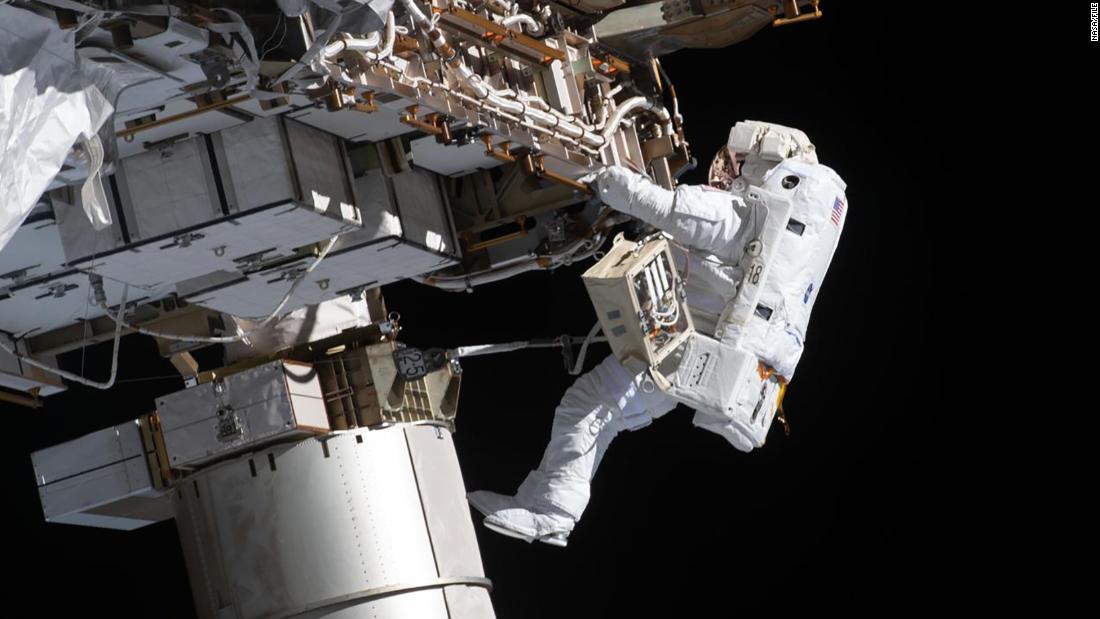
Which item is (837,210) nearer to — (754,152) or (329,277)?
(754,152)

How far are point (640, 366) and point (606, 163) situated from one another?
2.75 ft

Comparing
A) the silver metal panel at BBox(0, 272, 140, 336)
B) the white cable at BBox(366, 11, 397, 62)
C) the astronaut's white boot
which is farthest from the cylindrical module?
the white cable at BBox(366, 11, 397, 62)

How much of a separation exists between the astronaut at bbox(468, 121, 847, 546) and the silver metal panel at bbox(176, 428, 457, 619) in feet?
1.12

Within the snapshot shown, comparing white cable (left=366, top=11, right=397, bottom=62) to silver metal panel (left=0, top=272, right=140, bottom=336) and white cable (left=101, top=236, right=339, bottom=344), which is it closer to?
white cable (left=101, top=236, right=339, bottom=344)

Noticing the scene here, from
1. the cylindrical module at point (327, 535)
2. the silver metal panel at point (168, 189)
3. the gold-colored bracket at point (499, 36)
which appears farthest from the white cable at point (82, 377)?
the gold-colored bracket at point (499, 36)

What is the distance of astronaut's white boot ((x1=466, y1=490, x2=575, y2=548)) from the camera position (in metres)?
7.57

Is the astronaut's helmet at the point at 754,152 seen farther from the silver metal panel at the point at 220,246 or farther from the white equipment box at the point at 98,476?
the white equipment box at the point at 98,476

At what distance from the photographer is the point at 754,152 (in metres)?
8.16

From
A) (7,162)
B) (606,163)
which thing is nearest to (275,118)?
(7,162)

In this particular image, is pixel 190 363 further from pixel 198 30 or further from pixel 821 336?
pixel 821 336

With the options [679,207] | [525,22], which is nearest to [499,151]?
[525,22]

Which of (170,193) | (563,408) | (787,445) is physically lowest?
(787,445)

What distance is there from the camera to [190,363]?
315 inches

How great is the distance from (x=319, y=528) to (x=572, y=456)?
101cm
